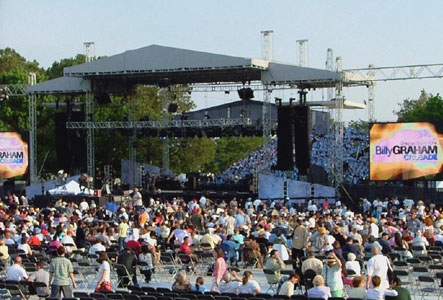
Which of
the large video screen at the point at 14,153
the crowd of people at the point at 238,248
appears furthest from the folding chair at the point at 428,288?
the large video screen at the point at 14,153

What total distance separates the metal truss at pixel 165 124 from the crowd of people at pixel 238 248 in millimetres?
13088

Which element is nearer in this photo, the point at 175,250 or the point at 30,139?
the point at 175,250

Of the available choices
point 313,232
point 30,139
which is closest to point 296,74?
point 30,139

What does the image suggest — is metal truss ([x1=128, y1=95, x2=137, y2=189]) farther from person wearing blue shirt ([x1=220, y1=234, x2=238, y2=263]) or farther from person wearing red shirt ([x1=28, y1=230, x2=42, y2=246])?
person wearing blue shirt ([x1=220, y1=234, x2=238, y2=263])

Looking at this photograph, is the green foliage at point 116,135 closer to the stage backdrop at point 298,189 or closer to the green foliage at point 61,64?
the green foliage at point 61,64

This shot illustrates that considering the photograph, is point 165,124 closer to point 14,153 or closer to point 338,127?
point 14,153

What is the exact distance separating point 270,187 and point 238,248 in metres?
16.6

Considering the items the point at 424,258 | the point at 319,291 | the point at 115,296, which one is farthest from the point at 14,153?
the point at 319,291

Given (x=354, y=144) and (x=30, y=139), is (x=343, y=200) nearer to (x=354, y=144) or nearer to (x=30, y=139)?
(x=354, y=144)

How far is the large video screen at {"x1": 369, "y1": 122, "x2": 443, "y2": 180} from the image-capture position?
3272cm

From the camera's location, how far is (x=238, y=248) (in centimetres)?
2006

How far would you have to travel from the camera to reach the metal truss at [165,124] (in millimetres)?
38656

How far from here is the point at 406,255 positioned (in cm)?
1783

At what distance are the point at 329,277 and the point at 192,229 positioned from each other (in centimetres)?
767
